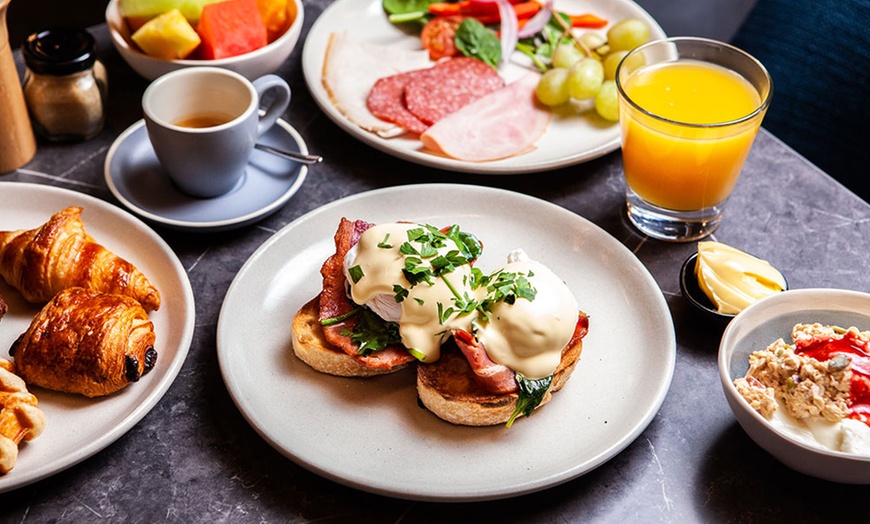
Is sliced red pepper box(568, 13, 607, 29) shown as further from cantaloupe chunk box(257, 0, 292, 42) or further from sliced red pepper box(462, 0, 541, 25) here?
cantaloupe chunk box(257, 0, 292, 42)

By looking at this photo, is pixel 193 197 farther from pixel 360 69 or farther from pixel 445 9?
pixel 445 9

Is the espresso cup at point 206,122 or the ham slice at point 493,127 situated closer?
the espresso cup at point 206,122

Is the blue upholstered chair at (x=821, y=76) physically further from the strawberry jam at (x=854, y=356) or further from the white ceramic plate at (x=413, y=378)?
the strawberry jam at (x=854, y=356)

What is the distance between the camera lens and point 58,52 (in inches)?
86.4

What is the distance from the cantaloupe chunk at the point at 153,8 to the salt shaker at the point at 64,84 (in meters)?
0.17

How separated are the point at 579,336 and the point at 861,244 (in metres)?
0.89

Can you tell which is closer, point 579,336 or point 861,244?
point 579,336

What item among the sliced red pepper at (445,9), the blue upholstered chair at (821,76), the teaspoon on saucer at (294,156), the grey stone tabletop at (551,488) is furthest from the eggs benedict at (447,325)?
the blue upholstered chair at (821,76)

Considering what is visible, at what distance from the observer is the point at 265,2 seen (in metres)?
2.48

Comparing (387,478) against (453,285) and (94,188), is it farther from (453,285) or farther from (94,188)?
(94,188)

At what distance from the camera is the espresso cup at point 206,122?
2.03 meters

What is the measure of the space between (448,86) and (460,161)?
371 millimetres

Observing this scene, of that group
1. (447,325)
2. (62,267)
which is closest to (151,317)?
(62,267)

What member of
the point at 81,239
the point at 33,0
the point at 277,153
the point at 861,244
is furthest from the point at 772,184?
the point at 33,0
